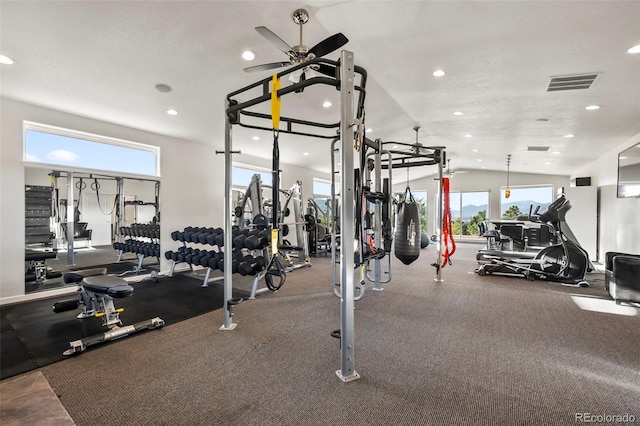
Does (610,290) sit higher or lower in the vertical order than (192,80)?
lower

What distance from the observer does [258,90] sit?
3.77 m

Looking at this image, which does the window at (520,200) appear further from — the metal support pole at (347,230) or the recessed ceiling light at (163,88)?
the recessed ceiling light at (163,88)

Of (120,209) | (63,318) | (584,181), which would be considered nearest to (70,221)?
(120,209)

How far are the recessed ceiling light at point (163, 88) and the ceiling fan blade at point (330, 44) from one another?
2239mm

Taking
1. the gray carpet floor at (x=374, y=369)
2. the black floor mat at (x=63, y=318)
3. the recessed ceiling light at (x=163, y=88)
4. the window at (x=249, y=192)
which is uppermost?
the recessed ceiling light at (x=163, y=88)

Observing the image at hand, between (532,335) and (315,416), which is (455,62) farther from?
(315,416)

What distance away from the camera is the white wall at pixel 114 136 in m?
3.54

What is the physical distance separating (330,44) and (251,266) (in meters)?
2.71

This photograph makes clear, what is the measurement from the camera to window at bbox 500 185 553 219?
1056 centimetres

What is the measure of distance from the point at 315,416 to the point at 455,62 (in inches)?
136

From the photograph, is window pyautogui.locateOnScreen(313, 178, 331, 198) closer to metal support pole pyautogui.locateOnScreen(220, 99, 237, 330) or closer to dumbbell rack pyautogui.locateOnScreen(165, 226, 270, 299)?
dumbbell rack pyautogui.locateOnScreen(165, 226, 270, 299)

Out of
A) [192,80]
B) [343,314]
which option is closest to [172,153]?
[192,80]

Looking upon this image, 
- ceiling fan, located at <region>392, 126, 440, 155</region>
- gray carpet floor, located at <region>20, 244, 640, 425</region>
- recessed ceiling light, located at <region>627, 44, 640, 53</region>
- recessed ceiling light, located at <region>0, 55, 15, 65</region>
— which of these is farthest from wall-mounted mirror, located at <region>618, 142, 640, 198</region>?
recessed ceiling light, located at <region>0, 55, 15, 65</region>

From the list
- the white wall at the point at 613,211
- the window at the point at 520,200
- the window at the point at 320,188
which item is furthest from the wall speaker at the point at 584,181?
the window at the point at 320,188
